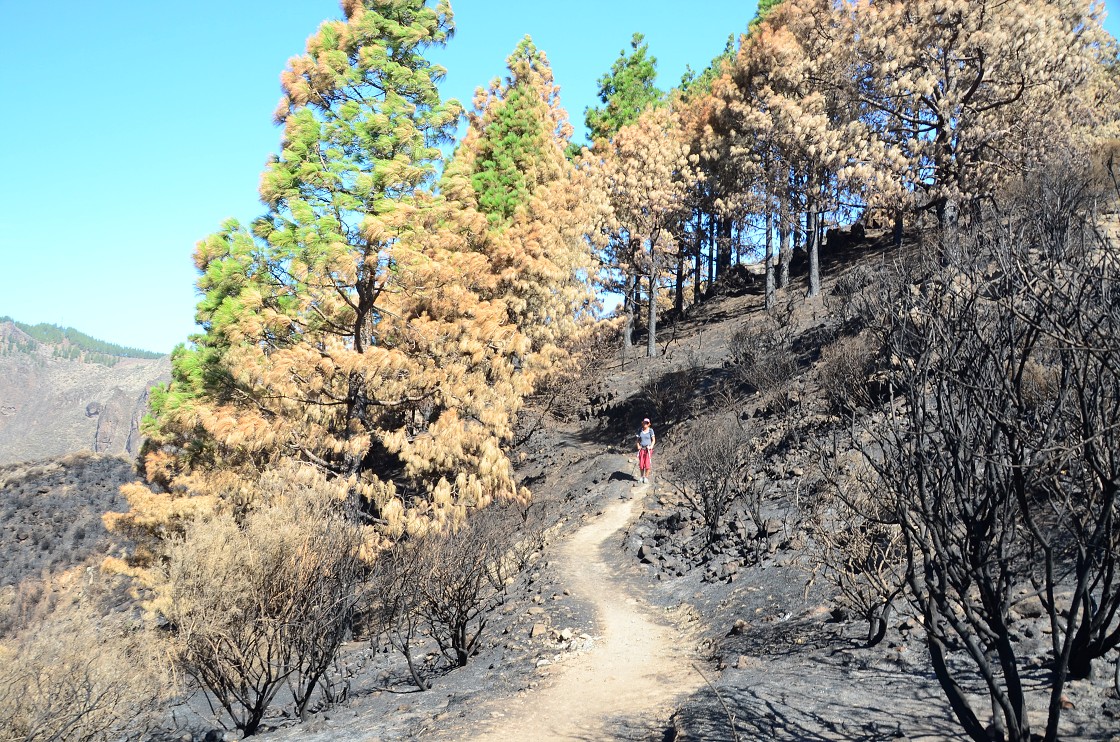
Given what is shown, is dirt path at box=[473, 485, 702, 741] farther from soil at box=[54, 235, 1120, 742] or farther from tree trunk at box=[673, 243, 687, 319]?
tree trunk at box=[673, 243, 687, 319]

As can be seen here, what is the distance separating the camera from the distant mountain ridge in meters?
134

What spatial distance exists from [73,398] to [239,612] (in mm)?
187211

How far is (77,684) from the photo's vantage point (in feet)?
22.3

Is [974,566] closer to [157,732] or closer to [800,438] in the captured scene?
[157,732]

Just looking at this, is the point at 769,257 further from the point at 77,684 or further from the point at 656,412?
the point at 77,684

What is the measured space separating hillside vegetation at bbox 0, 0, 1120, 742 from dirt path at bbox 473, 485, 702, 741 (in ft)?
0.67

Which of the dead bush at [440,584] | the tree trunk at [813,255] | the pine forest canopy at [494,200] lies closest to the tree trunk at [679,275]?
the pine forest canopy at [494,200]

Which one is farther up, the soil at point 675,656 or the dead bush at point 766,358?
the dead bush at point 766,358

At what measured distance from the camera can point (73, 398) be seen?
162m

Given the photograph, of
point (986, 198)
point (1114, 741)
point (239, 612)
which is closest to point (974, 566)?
point (1114, 741)

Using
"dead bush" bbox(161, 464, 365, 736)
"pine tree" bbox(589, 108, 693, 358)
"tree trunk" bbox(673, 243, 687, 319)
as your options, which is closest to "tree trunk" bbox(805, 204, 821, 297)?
"pine tree" bbox(589, 108, 693, 358)

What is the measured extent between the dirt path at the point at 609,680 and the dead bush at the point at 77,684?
145 inches

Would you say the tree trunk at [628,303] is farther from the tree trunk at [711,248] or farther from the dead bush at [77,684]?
the dead bush at [77,684]

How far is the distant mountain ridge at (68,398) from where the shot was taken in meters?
134
